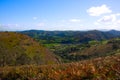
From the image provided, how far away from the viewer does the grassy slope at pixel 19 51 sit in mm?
31000

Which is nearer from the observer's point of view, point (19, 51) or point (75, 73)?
point (75, 73)

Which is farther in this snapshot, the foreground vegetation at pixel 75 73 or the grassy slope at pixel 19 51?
the grassy slope at pixel 19 51

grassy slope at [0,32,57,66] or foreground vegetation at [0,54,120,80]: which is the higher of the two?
foreground vegetation at [0,54,120,80]

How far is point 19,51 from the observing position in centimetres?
3328

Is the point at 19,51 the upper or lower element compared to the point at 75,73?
lower

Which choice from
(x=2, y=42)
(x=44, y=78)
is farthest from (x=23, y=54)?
(x=44, y=78)

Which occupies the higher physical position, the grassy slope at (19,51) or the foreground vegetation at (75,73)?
the foreground vegetation at (75,73)

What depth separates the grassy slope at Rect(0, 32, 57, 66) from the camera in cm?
3100

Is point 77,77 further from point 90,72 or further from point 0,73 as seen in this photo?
point 0,73

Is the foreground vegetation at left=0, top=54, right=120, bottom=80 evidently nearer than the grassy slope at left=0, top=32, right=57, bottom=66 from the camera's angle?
Yes

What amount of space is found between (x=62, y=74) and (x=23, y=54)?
863 inches

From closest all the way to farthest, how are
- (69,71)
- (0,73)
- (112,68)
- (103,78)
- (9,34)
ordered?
(103,78), (112,68), (69,71), (0,73), (9,34)

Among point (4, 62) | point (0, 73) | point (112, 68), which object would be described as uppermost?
point (112, 68)

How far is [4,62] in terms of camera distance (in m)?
30.3
